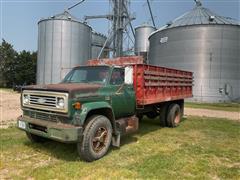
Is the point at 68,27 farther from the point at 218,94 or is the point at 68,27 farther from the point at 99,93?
the point at 99,93

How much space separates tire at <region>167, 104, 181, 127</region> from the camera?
10.4 m

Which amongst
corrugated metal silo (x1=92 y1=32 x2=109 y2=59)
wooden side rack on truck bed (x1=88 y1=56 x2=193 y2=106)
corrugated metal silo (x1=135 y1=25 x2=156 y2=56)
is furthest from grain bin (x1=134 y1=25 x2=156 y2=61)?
wooden side rack on truck bed (x1=88 y1=56 x2=193 y2=106)

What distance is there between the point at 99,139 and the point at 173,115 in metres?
5.16

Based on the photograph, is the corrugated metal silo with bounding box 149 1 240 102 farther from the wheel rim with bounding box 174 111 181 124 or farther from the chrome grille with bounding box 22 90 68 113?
the chrome grille with bounding box 22 90 68 113

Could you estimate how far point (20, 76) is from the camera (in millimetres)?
57938

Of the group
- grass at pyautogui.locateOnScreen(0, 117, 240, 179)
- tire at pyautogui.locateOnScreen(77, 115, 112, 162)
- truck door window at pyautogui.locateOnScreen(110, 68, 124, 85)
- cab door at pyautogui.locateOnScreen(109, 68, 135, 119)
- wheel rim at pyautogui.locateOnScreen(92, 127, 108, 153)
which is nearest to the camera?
grass at pyautogui.locateOnScreen(0, 117, 240, 179)

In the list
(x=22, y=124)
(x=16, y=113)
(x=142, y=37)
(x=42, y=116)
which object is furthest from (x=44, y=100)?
(x=142, y=37)

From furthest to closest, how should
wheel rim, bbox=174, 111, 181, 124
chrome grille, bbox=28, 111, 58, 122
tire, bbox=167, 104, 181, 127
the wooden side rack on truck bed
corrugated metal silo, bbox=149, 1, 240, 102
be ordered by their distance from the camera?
1. corrugated metal silo, bbox=149, 1, 240, 102
2. wheel rim, bbox=174, 111, 181, 124
3. tire, bbox=167, 104, 181, 127
4. the wooden side rack on truck bed
5. chrome grille, bbox=28, 111, 58, 122

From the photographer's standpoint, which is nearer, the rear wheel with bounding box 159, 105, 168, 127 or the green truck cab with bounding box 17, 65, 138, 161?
the green truck cab with bounding box 17, 65, 138, 161

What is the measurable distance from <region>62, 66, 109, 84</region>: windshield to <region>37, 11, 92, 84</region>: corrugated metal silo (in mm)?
26349

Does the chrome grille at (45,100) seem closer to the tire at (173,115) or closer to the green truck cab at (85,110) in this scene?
the green truck cab at (85,110)

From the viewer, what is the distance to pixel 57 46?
33594mm

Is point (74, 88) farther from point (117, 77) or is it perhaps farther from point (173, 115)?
point (173, 115)

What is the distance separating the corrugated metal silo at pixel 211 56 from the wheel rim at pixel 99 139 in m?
24.1
